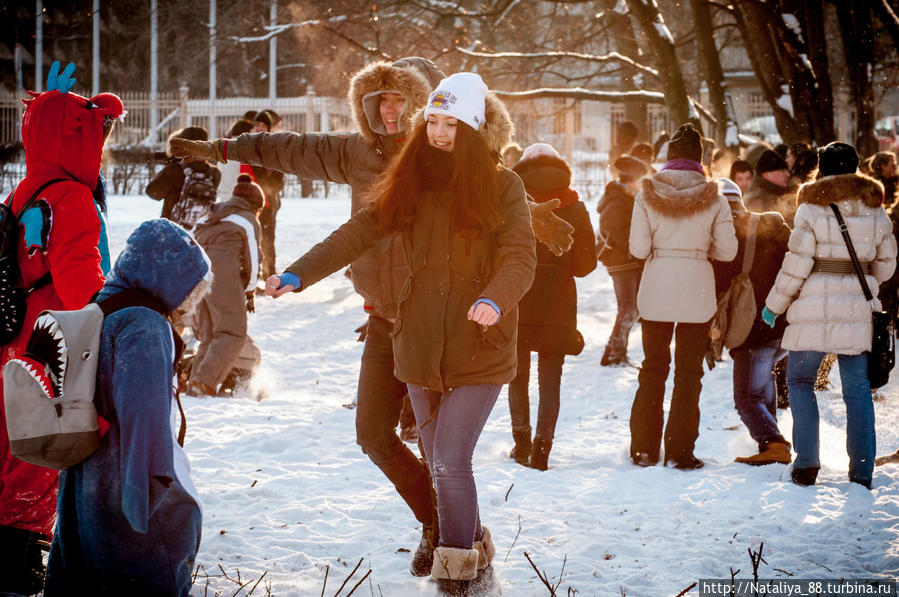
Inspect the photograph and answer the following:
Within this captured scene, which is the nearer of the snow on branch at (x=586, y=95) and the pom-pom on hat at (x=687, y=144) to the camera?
the pom-pom on hat at (x=687, y=144)

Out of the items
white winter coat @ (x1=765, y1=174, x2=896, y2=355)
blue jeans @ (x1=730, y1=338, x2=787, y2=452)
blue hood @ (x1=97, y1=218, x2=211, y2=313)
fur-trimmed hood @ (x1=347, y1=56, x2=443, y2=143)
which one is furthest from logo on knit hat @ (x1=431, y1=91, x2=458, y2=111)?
blue jeans @ (x1=730, y1=338, x2=787, y2=452)

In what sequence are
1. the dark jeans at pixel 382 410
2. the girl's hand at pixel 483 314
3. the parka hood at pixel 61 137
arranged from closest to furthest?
the girl's hand at pixel 483 314
the parka hood at pixel 61 137
the dark jeans at pixel 382 410

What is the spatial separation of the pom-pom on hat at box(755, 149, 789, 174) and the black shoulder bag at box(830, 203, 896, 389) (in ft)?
7.36

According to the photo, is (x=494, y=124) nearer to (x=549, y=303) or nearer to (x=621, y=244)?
(x=549, y=303)

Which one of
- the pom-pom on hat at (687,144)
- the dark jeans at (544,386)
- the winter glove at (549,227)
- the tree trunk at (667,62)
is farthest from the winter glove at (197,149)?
the tree trunk at (667,62)

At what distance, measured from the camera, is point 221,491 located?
502 centimetres

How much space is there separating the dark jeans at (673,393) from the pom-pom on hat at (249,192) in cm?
344

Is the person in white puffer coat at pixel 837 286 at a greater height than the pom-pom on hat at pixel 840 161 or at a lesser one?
lesser

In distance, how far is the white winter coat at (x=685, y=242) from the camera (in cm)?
561

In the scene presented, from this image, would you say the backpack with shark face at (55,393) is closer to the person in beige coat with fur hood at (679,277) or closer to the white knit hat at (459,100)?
the white knit hat at (459,100)

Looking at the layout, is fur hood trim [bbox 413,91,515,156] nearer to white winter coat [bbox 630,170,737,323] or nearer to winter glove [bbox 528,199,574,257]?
winter glove [bbox 528,199,574,257]

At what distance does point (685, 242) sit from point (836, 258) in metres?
0.88

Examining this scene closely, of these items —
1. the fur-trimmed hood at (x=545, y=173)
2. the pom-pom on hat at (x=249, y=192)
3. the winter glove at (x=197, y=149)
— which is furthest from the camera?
the pom-pom on hat at (x=249, y=192)

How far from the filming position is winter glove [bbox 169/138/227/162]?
4.18 m
